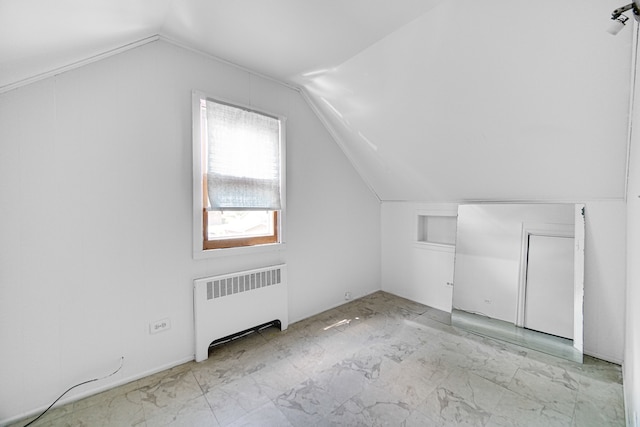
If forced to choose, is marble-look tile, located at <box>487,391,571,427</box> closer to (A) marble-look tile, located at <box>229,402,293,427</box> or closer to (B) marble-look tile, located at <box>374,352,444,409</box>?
(B) marble-look tile, located at <box>374,352,444,409</box>

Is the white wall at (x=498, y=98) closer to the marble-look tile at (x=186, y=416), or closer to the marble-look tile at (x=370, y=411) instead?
the marble-look tile at (x=370, y=411)

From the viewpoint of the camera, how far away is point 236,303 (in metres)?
2.32

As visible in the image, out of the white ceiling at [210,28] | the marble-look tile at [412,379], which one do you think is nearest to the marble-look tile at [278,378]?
the marble-look tile at [412,379]

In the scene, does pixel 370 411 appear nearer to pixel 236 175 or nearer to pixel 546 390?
pixel 546 390

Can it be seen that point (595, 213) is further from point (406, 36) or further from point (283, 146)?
point (283, 146)

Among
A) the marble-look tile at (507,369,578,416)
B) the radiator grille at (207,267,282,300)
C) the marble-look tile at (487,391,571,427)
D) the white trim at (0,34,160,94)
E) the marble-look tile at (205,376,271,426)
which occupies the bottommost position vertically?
the marble-look tile at (205,376,271,426)

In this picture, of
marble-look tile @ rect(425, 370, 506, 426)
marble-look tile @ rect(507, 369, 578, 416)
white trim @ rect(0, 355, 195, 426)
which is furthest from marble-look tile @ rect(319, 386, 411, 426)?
white trim @ rect(0, 355, 195, 426)

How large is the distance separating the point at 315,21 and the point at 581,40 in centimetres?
151

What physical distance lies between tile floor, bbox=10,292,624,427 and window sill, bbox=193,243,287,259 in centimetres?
84

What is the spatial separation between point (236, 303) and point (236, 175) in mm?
1155

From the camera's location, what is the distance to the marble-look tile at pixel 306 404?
157 cm

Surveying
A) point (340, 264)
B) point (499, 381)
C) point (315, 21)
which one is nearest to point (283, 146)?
point (315, 21)

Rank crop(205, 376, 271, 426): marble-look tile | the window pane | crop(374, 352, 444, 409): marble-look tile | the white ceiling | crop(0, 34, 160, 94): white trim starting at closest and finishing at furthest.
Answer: the white ceiling → crop(0, 34, 160, 94): white trim → crop(205, 376, 271, 426): marble-look tile → crop(374, 352, 444, 409): marble-look tile → the window pane

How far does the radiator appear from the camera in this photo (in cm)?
214
